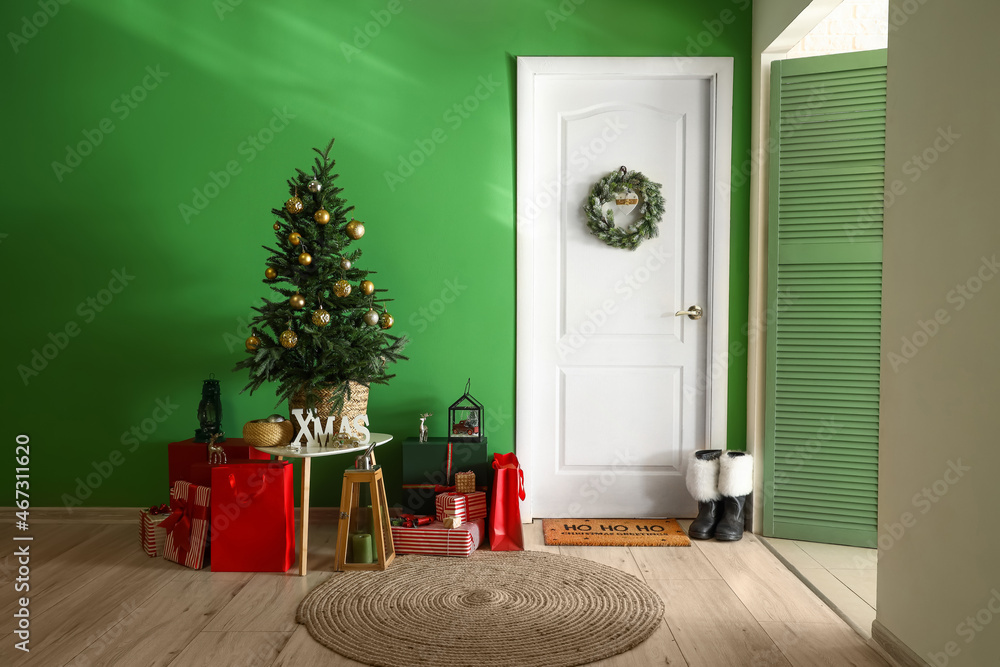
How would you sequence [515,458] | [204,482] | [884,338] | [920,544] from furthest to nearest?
1. [515,458]
2. [204,482]
3. [884,338]
4. [920,544]

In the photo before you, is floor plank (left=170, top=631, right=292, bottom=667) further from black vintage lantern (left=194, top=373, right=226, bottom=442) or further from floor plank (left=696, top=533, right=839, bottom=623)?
floor plank (left=696, top=533, right=839, bottom=623)

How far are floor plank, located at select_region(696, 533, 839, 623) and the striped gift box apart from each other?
37.9 inches

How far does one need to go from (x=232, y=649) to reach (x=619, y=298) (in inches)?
83.8

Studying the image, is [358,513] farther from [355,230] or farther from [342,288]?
[355,230]

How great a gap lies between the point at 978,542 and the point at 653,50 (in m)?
2.42

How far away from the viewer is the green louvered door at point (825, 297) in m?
2.98

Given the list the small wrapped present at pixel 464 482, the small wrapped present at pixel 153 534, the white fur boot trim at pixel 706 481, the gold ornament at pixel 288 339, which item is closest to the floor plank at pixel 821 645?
the white fur boot trim at pixel 706 481

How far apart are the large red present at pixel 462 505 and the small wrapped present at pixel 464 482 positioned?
0.11ft

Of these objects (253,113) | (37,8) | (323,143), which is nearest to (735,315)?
(323,143)

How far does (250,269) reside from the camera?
3297 mm

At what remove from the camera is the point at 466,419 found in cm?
331

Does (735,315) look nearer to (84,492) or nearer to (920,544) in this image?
(920,544)

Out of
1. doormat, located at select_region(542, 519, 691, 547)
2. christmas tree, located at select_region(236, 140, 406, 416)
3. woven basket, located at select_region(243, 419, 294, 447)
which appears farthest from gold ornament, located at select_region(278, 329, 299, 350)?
doormat, located at select_region(542, 519, 691, 547)

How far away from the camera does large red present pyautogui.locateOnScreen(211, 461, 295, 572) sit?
106 inches
